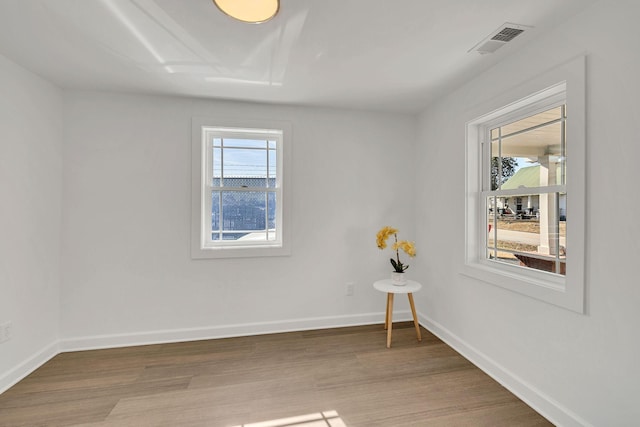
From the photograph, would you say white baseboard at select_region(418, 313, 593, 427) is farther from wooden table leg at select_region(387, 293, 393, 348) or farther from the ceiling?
the ceiling

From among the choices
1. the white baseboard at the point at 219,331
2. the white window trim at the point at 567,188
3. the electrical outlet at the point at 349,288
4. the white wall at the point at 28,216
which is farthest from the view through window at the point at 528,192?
the white wall at the point at 28,216

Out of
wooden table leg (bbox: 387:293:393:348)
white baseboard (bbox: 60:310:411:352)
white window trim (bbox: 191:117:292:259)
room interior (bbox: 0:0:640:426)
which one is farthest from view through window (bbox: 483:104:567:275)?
white window trim (bbox: 191:117:292:259)

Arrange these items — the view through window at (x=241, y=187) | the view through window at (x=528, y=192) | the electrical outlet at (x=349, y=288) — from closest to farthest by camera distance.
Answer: the view through window at (x=528, y=192)
the view through window at (x=241, y=187)
the electrical outlet at (x=349, y=288)

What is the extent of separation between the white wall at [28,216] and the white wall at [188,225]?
0.11 m

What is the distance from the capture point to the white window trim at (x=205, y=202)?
2867 mm

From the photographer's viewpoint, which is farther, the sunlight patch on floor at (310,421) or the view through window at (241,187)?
the view through window at (241,187)

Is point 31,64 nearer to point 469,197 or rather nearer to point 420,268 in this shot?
point 469,197

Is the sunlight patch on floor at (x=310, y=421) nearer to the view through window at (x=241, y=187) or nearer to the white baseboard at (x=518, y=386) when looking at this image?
the white baseboard at (x=518, y=386)

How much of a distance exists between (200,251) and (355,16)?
92.4 inches

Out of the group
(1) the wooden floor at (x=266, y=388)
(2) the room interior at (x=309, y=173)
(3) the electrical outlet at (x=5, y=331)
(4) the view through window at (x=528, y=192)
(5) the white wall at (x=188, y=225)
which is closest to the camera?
(2) the room interior at (x=309, y=173)

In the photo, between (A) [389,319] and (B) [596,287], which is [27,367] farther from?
(B) [596,287]

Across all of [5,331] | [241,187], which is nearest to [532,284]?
[241,187]

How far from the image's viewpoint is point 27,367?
7.45 feet

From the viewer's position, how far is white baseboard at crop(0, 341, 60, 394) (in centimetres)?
208
